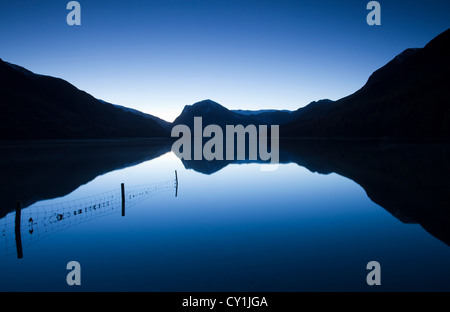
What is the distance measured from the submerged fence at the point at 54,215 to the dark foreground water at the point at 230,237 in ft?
0.25

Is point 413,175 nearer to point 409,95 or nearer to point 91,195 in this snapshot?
point 91,195

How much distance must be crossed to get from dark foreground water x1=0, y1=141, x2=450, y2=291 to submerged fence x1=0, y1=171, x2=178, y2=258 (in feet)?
0.25

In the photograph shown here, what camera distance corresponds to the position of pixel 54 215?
19172mm

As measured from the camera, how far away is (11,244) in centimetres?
1376

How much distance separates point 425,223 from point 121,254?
1785 cm

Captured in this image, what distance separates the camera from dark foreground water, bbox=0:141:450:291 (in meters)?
10.0

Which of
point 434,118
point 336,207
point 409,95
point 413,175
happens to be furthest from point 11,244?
point 409,95

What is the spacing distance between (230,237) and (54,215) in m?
13.8

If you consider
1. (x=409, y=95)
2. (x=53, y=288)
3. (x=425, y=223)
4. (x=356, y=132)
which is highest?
(x=409, y=95)

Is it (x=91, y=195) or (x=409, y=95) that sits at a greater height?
(x=409, y=95)

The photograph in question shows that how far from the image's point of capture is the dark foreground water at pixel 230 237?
10.0 metres

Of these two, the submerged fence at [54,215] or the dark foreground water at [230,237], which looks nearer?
the dark foreground water at [230,237]
